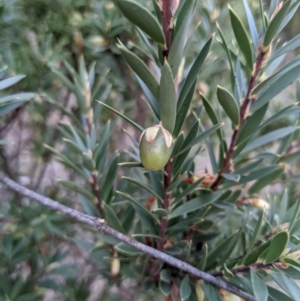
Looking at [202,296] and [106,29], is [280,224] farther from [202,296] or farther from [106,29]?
[106,29]

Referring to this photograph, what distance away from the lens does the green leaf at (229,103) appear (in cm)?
29

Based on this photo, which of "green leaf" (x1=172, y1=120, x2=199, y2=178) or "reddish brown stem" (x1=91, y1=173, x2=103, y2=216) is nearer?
"green leaf" (x1=172, y1=120, x2=199, y2=178)

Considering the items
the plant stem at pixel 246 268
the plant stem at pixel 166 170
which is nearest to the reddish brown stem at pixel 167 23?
the plant stem at pixel 166 170

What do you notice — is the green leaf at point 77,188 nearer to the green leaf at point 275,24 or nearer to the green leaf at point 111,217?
the green leaf at point 111,217

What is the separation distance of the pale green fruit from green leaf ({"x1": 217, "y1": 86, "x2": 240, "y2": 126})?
3.2 inches

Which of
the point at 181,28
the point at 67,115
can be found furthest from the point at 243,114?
the point at 67,115

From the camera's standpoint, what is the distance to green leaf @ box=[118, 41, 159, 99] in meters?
0.23

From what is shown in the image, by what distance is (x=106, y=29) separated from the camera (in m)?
0.54

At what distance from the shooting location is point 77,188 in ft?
1.28

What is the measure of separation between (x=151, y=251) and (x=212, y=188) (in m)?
0.13

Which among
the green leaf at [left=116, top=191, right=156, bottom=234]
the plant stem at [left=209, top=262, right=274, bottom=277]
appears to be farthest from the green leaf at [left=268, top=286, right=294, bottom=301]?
the green leaf at [left=116, top=191, right=156, bottom=234]

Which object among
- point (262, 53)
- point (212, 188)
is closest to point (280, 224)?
point (212, 188)

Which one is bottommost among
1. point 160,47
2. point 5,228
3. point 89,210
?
point 5,228

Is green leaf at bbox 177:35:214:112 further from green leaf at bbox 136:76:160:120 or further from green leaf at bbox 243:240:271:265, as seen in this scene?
green leaf at bbox 243:240:271:265
